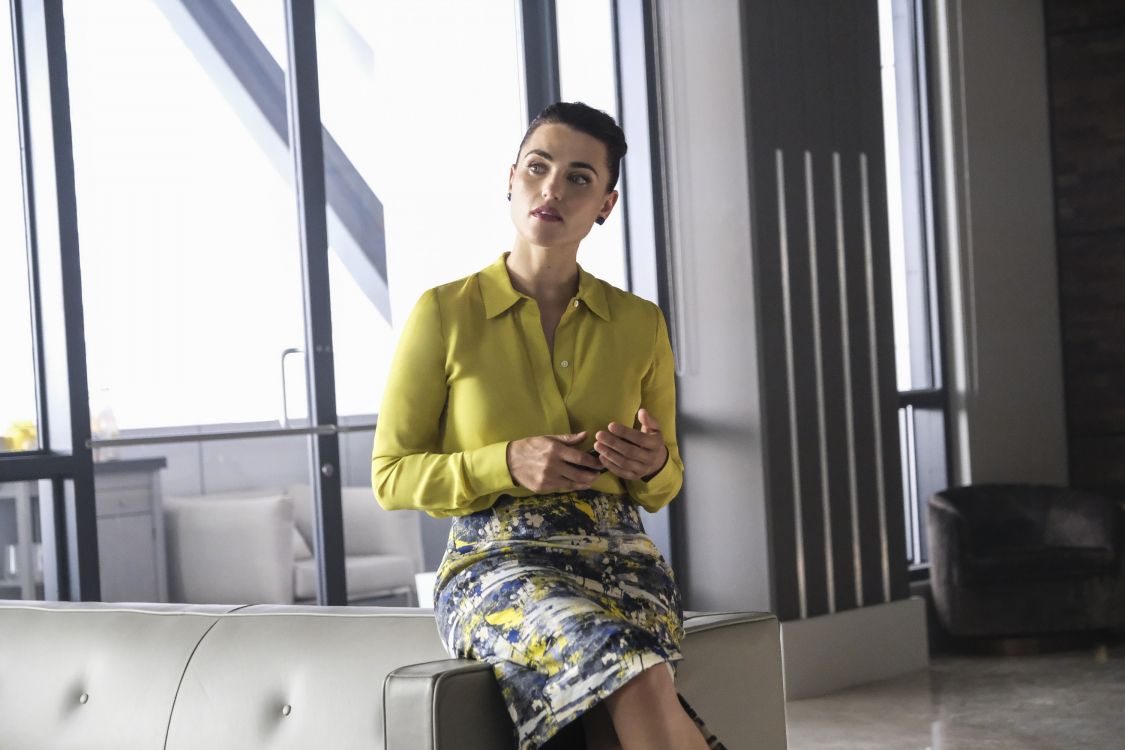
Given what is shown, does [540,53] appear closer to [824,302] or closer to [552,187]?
[824,302]

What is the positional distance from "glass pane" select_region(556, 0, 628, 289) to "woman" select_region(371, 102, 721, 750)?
273cm

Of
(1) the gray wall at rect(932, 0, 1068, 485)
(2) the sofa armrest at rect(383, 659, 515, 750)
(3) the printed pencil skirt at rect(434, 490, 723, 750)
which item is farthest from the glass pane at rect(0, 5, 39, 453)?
(1) the gray wall at rect(932, 0, 1068, 485)

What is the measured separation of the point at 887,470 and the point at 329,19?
2.79 m

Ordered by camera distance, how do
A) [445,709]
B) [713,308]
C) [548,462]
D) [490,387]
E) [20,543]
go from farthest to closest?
[713,308], [20,543], [490,387], [548,462], [445,709]

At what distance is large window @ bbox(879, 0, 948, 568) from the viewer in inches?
236

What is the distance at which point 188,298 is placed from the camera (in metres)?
4.01

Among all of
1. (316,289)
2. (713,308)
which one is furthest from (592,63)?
(316,289)

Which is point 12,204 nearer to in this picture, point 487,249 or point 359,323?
point 359,323

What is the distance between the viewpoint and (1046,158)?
622 cm

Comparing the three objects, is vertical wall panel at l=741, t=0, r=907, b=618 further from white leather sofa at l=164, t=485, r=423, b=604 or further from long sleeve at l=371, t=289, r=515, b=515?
long sleeve at l=371, t=289, r=515, b=515

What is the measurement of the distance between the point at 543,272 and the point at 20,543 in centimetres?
210

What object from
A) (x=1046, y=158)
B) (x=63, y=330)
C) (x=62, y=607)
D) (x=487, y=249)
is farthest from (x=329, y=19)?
(x=1046, y=158)

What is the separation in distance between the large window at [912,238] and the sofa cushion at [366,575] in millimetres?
2658

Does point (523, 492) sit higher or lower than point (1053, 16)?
lower
